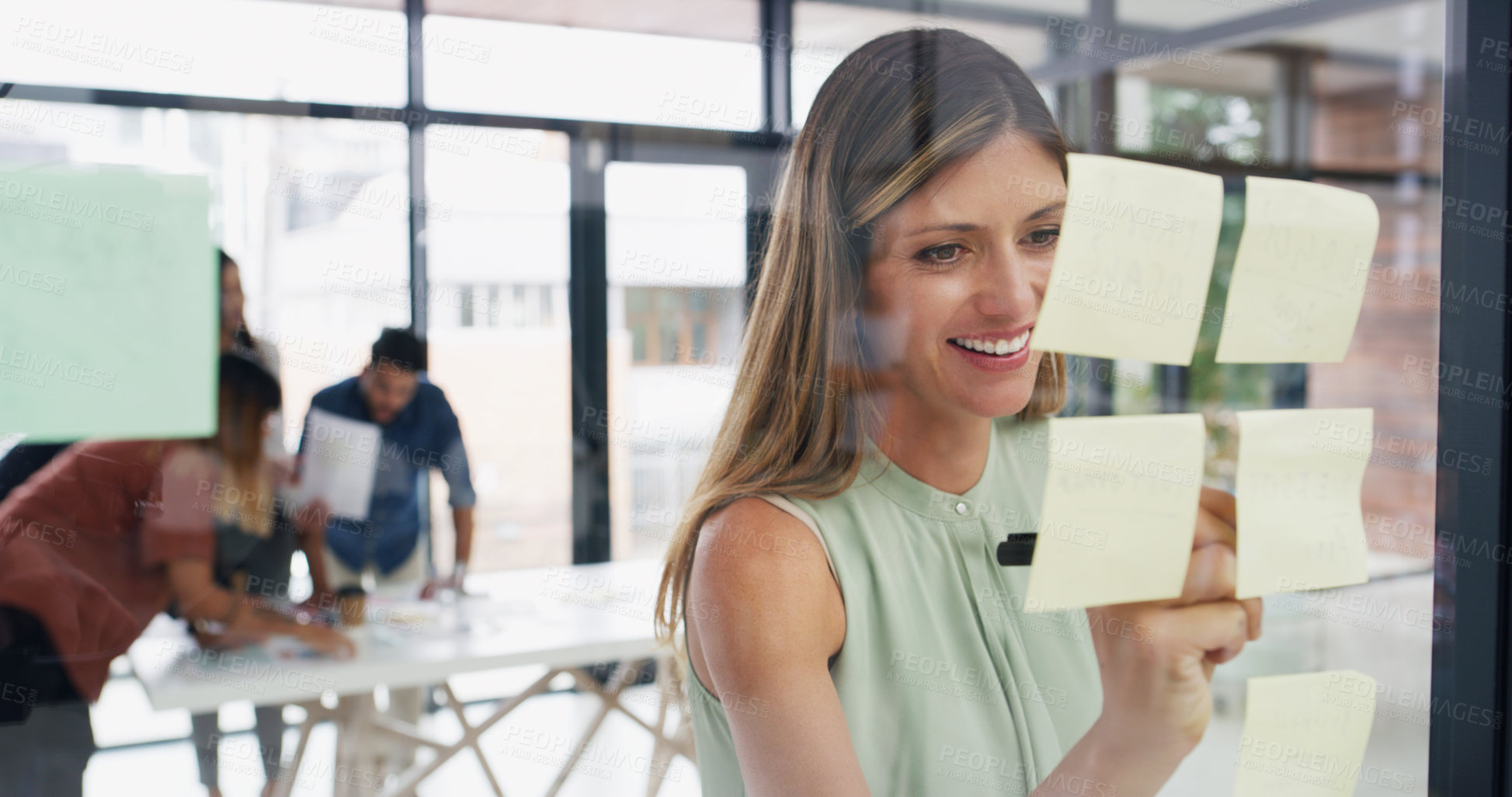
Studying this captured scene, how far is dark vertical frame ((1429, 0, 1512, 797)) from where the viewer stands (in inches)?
37.1

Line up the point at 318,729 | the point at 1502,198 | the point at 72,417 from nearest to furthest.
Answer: the point at 72,417, the point at 318,729, the point at 1502,198

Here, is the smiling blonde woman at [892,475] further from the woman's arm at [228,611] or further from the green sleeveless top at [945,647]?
the woman's arm at [228,611]

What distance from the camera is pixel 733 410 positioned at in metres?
0.84

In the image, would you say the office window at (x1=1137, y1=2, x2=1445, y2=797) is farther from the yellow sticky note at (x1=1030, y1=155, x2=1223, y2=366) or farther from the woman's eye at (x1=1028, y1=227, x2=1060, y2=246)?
the woman's eye at (x1=1028, y1=227, x2=1060, y2=246)

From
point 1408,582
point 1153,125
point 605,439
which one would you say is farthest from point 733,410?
point 1408,582

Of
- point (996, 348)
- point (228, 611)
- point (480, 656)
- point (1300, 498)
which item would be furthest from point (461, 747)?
point (1300, 498)

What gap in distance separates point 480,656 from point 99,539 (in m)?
0.31

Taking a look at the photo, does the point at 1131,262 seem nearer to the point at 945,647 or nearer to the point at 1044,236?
the point at 1044,236

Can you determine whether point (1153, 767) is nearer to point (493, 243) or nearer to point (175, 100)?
point (493, 243)

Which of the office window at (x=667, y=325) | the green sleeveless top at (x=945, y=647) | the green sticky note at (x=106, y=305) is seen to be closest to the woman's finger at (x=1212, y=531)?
the green sleeveless top at (x=945, y=647)

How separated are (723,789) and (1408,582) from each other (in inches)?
29.4

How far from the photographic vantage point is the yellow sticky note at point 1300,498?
3.02 feet

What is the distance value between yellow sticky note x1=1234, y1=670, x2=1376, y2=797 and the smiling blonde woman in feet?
0.58

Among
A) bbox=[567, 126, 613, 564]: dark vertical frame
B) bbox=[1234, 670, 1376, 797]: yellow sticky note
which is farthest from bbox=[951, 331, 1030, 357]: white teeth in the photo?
bbox=[1234, 670, 1376, 797]: yellow sticky note
